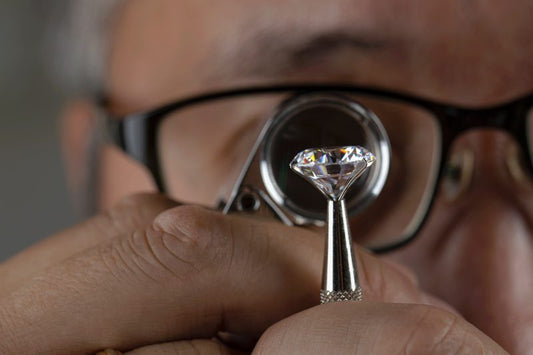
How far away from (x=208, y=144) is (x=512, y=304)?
0.39m

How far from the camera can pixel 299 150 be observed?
64 centimetres

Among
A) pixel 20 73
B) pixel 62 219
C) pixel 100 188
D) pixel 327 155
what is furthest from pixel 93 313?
pixel 20 73

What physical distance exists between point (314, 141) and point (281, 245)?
0.17 m

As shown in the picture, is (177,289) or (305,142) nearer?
(177,289)

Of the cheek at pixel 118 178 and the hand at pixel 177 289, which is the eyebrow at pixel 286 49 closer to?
the cheek at pixel 118 178

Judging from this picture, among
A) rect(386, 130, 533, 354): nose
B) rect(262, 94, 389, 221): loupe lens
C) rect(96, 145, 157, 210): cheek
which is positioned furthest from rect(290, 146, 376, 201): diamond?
rect(96, 145, 157, 210): cheek

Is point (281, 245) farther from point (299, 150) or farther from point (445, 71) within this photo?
point (445, 71)

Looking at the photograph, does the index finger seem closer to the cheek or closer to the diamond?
the diamond

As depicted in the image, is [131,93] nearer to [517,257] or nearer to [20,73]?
[517,257]

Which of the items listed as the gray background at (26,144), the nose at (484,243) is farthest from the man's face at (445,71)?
the gray background at (26,144)

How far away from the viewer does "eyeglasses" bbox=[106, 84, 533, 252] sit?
2.02 feet

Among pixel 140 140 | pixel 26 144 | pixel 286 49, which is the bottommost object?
pixel 26 144

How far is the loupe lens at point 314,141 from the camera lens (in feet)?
1.99

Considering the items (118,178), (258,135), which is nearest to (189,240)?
(258,135)
